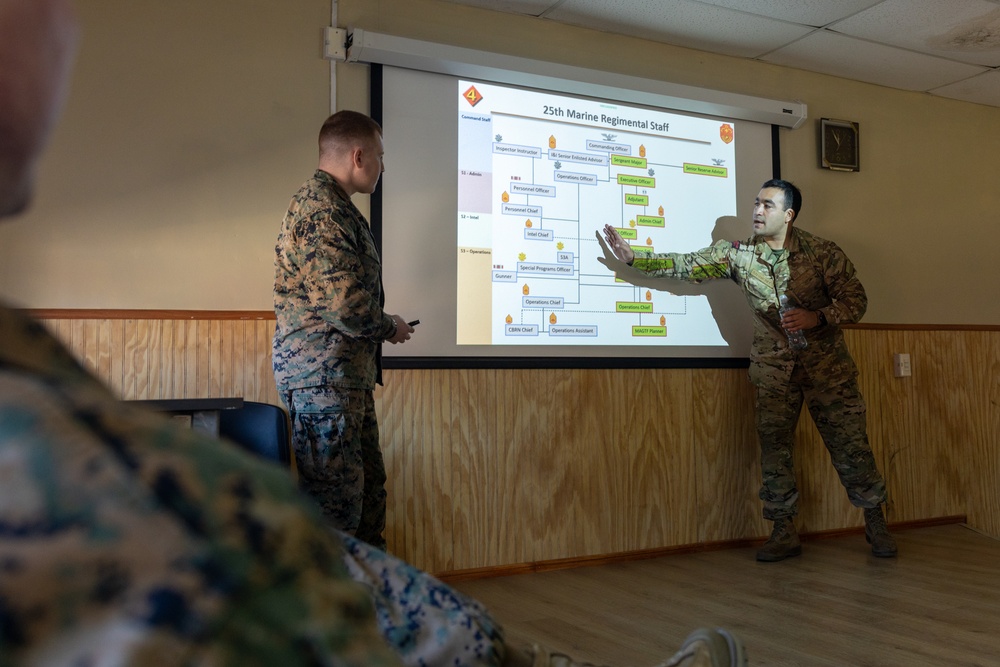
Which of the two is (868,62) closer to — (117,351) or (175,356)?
(175,356)

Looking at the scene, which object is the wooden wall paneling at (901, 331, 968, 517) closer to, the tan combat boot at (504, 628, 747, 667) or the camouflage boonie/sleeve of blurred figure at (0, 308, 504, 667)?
the tan combat boot at (504, 628, 747, 667)

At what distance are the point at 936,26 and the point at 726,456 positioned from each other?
221 cm

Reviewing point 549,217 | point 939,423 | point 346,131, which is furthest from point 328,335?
point 939,423

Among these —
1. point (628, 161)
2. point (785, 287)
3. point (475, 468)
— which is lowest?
point (475, 468)

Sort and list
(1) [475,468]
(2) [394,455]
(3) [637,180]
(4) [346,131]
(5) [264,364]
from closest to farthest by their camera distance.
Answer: (4) [346,131], (5) [264,364], (2) [394,455], (1) [475,468], (3) [637,180]

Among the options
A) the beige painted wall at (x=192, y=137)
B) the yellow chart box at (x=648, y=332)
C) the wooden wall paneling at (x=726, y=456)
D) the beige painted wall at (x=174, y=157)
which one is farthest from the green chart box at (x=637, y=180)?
the beige painted wall at (x=174, y=157)

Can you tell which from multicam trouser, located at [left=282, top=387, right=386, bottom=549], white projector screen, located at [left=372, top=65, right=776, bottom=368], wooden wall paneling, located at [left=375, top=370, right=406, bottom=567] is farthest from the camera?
white projector screen, located at [left=372, top=65, right=776, bottom=368]

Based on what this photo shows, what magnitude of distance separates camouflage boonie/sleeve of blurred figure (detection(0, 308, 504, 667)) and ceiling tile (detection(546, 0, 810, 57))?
3.39 meters

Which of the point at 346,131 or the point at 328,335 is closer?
the point at 328,335

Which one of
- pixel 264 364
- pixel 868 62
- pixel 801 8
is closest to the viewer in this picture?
pixel 264 364

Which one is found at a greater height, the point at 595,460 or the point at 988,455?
the point at 595,460

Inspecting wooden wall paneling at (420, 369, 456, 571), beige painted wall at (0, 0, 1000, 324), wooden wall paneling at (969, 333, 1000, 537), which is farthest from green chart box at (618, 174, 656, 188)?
wooden wall paneling at (969, 333, 1000, 537)

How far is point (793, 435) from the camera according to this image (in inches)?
150

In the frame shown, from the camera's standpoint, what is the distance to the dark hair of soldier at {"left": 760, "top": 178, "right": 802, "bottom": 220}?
381 cm
